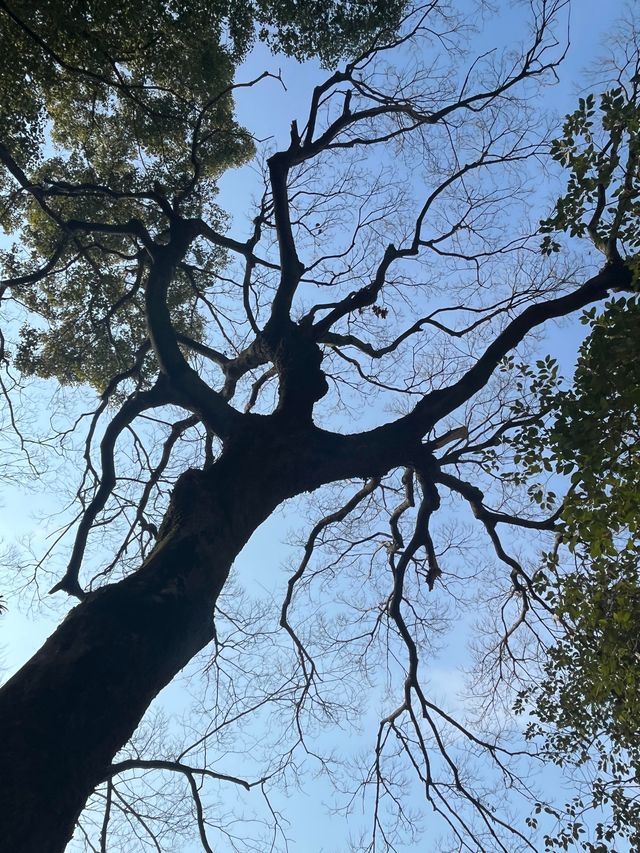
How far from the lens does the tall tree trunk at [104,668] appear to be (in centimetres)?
258

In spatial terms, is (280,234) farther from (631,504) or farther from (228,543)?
(631,504)

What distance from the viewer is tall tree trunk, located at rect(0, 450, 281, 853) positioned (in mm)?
2580

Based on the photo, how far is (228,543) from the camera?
4.20 meters

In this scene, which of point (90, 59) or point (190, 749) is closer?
point (190, 749)

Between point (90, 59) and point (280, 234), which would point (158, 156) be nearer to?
point (90, 59)

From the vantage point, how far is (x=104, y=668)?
3.07 metres

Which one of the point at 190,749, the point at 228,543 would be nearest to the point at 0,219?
the point at 228,543

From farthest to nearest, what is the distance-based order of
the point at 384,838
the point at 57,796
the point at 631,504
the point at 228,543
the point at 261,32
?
the point at 261,32 < the point at 384,838 < the point at 228,543 < the point at 631,504 < the point at 57,796

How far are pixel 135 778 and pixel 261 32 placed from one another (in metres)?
8.03

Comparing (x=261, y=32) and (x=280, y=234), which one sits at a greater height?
(x=261, y=32)

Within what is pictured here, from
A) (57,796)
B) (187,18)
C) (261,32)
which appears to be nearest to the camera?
(57,796)

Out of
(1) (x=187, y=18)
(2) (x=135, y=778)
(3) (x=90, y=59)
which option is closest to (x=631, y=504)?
(2) (x=135, y=778)

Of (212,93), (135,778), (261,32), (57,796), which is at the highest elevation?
(261,32)

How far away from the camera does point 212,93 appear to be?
24.6 feet
